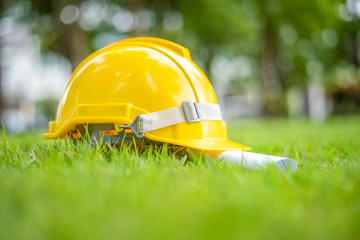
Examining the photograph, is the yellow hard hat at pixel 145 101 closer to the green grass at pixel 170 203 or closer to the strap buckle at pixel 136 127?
the strap buckle at pixel 136 127

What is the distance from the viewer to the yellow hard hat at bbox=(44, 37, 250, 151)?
211cm

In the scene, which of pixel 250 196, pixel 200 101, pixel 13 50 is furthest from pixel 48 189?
pixel 13 50

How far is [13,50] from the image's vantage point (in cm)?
2281

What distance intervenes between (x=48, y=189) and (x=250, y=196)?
2.51ft

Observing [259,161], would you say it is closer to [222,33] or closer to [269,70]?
[222,33]

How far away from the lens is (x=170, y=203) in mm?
1130

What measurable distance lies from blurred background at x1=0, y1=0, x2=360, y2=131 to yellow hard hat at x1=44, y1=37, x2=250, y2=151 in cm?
325

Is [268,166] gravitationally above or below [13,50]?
below

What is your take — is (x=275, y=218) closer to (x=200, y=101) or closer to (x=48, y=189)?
(x=48, y=189)

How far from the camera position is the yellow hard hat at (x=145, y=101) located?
83.2 inches

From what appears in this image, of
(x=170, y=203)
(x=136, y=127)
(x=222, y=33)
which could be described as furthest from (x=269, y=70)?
(x=170, y=203)

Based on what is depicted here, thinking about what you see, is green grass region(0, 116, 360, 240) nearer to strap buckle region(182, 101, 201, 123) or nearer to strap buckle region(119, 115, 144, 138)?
strap buckle region(119, 115, 144, 138)

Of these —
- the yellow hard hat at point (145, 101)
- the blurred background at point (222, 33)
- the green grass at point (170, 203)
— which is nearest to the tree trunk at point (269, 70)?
the blurred background at point (222, 33)

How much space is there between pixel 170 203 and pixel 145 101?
112 cm
